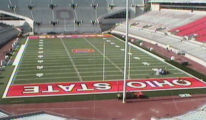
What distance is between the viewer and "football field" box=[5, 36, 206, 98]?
26.0 meters

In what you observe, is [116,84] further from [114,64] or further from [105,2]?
[105,2]

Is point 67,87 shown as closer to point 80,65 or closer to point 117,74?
point 117,74

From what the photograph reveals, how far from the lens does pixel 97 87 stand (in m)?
23.5

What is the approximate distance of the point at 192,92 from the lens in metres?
22.5

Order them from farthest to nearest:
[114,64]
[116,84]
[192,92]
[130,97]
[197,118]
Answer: [114,64] < [116,84] < [192,92] < [130,97] < [197,118]

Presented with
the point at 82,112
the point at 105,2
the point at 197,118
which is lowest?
the point at 82,112

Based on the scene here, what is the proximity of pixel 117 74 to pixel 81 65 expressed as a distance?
492 cm

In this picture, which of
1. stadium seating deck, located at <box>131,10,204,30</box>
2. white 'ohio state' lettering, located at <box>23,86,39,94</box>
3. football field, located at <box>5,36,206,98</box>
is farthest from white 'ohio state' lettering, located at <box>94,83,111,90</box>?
stadium seating deck, located at <box>131,10,204,30</box>

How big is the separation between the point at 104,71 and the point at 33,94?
836 centimetres

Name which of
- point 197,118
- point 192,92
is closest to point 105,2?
point 192,92

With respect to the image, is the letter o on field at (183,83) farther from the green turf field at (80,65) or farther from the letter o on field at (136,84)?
the letter o on field at (136,84)

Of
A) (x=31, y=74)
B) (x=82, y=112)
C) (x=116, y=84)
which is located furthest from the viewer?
(x=31, y=74)

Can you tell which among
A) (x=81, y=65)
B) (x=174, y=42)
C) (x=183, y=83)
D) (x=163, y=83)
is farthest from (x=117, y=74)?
(x=174, y=42)

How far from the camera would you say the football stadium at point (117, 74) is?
19.0m
